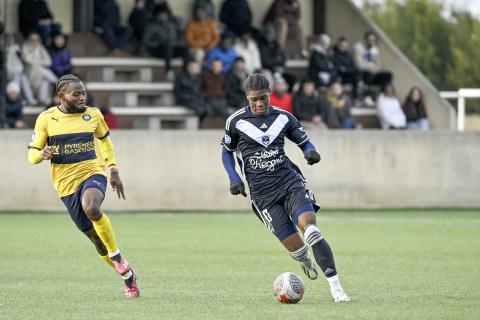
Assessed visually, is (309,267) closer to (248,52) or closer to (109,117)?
(109,117)

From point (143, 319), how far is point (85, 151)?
264 cm

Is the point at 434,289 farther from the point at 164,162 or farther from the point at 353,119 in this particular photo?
the point at 353,119

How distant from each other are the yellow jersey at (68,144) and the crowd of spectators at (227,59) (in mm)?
12682

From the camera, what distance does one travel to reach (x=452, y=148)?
23.5 m

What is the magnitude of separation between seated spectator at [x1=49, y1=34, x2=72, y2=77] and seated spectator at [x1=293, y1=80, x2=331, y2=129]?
4665 millimetres

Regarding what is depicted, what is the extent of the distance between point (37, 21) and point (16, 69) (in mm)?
1522

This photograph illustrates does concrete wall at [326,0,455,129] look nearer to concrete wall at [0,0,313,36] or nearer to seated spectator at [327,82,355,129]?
concrete wall at [0,0,313,36]

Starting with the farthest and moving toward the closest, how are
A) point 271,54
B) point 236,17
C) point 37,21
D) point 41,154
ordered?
point 236,17 → point 271,54 → point 37,21 → point 41,154

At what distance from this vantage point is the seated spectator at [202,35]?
2833 centimetres

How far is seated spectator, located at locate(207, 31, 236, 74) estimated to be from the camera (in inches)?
1098

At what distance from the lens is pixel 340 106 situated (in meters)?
28.3

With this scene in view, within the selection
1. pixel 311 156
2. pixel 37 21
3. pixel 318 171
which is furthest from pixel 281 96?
pixel 311 156

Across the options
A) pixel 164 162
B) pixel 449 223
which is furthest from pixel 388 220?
pixel 164 162

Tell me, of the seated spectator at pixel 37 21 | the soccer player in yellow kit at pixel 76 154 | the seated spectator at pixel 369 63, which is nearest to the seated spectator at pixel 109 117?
the seated spectator at pixel 37 21
